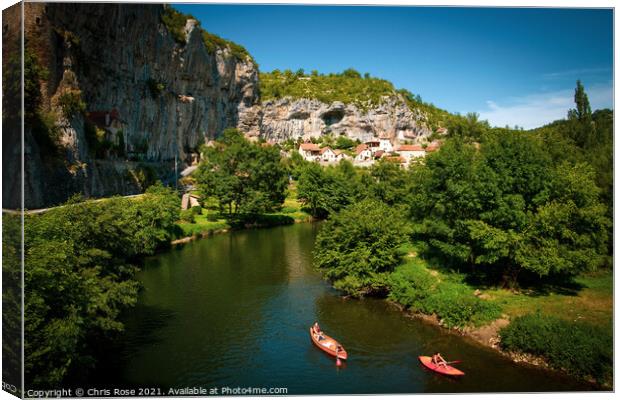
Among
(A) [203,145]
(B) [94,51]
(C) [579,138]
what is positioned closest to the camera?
(C) [579,138]

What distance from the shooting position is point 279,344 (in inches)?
627

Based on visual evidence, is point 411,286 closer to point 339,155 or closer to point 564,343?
point 564,343

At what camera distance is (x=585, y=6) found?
10.7m

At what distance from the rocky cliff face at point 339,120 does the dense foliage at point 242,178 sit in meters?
44.3

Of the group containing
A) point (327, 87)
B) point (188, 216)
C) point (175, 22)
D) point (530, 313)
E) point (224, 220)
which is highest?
point (327, 87)

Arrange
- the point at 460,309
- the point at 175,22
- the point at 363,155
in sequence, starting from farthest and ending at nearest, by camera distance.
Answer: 1. the point at 363,155
2. the point at 175,22
3. the point at 460,309

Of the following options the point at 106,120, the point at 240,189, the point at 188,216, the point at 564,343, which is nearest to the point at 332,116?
the point at 240,189

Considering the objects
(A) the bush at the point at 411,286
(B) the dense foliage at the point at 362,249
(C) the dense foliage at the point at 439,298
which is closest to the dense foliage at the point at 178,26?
(B) the dense foliage at the point at 362,249

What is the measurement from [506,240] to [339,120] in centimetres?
7984

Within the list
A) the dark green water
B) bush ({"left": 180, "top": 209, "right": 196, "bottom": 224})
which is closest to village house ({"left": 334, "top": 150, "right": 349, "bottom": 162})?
bush ({"left": 180, "top": 209, "right": 196, "bottom": 224})

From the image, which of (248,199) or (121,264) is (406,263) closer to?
(121,264)

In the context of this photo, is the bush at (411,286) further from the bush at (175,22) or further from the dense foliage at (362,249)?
the bush at (175,22)

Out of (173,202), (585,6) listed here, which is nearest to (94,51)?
(173,202)

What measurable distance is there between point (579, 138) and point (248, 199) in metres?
25.5
